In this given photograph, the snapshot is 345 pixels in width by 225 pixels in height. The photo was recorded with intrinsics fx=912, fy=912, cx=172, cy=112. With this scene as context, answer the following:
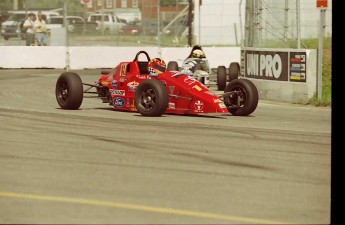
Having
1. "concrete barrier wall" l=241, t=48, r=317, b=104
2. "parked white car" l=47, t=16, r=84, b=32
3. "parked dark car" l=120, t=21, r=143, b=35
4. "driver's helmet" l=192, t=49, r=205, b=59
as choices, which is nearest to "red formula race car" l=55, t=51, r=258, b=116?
"concrete barrier wall" l=241, t=48, r=317, b=104

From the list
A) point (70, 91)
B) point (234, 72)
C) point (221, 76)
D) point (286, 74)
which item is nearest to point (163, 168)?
point (70, 91)

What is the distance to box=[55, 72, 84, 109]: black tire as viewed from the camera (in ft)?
56.3

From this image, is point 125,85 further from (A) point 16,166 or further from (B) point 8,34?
(B) point 8,34

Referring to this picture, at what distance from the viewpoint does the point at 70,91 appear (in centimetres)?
1719

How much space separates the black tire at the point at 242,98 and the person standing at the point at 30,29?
2147cm

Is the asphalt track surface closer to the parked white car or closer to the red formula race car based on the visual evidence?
the red formula race car

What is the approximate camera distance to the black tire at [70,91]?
17.2 metres

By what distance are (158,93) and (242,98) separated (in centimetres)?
181

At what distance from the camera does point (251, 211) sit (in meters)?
7.38

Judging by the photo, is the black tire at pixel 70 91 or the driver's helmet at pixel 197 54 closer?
the black tire at pixel 70 91

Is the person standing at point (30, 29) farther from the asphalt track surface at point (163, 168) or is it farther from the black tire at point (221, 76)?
the asphalt track surface at point (163, 168)

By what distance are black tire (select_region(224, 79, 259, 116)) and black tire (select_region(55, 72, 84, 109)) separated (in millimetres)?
2844

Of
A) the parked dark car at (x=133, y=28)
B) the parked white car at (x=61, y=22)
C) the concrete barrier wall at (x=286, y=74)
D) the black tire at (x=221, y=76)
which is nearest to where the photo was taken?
the concrete barrier wall at (x=286, y=74)

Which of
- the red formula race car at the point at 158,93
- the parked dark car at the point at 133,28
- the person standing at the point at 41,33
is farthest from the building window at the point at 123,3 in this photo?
the red formula race car at the point at 158,93
